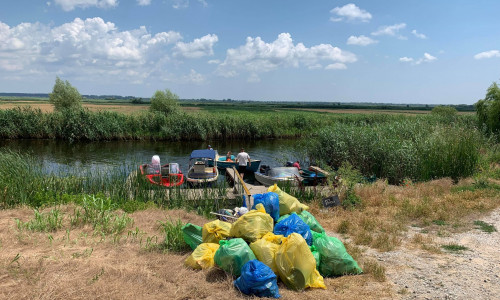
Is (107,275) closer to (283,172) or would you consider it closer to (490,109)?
(283,172)

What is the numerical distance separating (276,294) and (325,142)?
54.6 feet

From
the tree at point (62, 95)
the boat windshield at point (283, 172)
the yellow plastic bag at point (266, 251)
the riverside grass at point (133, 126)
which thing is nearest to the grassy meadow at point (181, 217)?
the yellow plastic bag at point (266, 251)

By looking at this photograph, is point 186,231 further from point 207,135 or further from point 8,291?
point 207,135

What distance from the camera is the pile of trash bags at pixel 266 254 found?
500 cm

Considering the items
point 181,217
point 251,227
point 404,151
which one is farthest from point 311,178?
point 251,227

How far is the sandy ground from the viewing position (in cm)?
474

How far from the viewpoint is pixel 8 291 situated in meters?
4.54

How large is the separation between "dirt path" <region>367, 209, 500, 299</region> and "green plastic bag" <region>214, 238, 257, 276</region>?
2.56 metres

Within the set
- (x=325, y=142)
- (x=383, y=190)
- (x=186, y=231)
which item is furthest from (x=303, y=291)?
(x=325, y=142)

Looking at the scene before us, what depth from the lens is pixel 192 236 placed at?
20.8ft

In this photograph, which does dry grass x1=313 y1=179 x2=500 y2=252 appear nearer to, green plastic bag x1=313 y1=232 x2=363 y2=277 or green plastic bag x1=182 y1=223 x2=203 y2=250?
green plastic bag x1=313 y1=232 x2=363 y2=277

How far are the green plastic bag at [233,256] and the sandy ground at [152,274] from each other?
18 centimetres

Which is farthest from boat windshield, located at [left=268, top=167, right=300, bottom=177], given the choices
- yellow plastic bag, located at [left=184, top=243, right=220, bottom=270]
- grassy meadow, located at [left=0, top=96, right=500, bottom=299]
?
yellow plastic bag, located at [left=184, top=243, right=220, bottom=270]

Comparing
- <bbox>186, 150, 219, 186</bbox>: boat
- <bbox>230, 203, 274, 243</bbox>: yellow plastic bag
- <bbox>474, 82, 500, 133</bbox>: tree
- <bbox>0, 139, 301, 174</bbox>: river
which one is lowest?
<bbox>0, 139, 301, 174</bbox>: river
